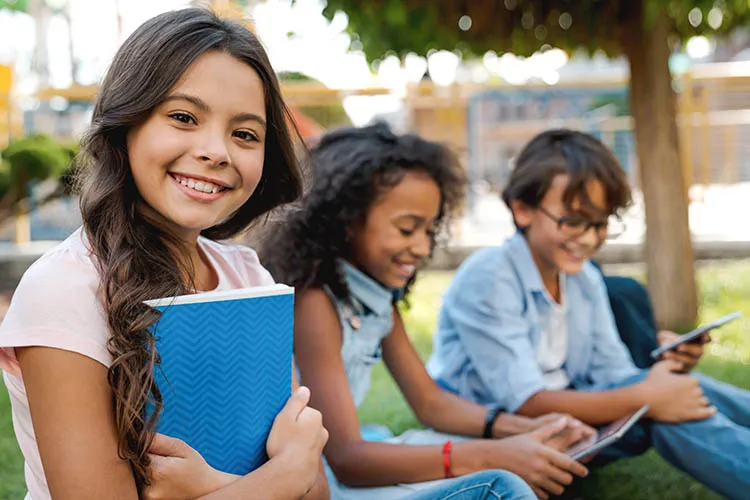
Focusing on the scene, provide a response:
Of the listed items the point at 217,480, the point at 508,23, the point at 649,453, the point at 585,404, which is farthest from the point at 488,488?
the point at 508,23

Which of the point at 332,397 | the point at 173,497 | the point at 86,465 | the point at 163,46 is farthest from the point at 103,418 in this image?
the point at 332,397

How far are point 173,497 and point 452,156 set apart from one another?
4.90 feet

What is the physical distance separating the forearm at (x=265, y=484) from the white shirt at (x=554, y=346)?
136 centimetres

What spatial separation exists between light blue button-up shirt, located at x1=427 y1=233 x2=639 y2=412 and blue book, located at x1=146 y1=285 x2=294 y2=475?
1.12 metres

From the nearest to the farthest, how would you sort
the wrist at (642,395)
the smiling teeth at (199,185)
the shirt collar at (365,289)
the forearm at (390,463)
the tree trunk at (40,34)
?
the smiling teeth at (199,185)
the forearm at (390,463)
the shirt collar at (365,289)
the wrist at (642,395)
the tree trunk at (40,34)

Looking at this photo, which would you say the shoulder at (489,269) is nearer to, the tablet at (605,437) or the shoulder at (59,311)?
the tablet at (605,437)

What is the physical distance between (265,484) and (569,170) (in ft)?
5.21

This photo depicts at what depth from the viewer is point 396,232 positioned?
2.22 metres

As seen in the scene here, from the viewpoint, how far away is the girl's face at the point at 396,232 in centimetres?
222

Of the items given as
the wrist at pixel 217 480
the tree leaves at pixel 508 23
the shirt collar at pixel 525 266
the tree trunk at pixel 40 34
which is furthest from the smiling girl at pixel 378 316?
the tree trunk at pixel 40 34

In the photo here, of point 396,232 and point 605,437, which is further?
point 396,232

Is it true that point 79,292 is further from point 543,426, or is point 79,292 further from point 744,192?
point 744,192

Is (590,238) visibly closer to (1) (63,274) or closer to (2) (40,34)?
(1) (63,274)

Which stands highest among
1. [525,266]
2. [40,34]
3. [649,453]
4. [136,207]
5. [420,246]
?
[40,34]
